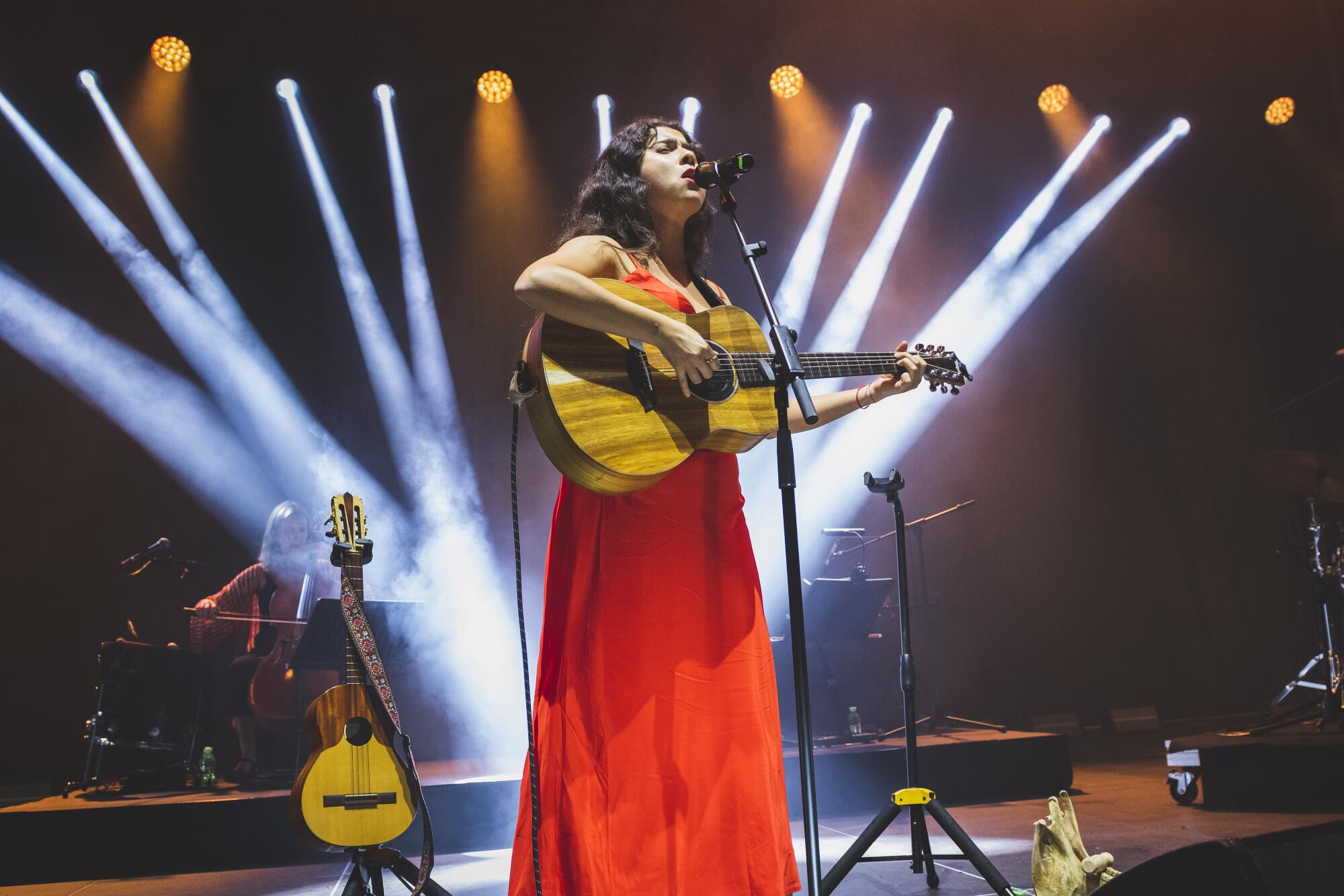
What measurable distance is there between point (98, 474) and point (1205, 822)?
6.57 m

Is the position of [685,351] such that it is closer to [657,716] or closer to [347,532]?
[657,716]

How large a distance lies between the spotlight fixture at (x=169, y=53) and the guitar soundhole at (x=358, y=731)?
218 inches

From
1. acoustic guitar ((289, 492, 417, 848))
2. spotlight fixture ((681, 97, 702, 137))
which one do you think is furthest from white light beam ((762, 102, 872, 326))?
acoustic guitar ((289, 492, 417, 848))

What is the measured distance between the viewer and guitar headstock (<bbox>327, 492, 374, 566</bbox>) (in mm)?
2939

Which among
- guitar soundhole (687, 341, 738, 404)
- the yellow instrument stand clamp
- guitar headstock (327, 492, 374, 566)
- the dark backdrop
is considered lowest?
the yellow instrument stand clamp

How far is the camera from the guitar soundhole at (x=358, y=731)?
2805 mm

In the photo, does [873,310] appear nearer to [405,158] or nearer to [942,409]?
[942,409]

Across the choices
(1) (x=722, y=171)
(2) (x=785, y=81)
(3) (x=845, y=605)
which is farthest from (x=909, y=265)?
(1) (x=722, y=171)

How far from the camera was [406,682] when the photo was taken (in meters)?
6.33

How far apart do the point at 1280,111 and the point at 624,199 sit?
26.6 feet

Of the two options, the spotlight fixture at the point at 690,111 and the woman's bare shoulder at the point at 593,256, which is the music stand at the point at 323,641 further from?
the spotlight fixture at the point at 690,111

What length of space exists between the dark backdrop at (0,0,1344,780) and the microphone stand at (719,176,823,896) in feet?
17.0

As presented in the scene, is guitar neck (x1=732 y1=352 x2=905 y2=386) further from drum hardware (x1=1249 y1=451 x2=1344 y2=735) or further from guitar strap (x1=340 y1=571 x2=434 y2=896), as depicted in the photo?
drum hardware (x1=1249 y1=451 x2=1344 y2=735)

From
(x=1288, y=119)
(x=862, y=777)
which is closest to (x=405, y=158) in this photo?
(x=862, y=777)
